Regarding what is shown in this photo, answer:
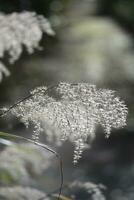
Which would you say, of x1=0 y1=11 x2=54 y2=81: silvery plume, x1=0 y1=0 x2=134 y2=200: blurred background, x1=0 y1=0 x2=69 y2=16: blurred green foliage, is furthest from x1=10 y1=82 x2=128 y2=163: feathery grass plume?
x1=0 y1=0 x2=69 y2=16: blurred green foliage

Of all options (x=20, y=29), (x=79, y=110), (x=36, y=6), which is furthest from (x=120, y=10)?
(x=79, y=110)

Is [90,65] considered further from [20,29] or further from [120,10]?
[20,29]

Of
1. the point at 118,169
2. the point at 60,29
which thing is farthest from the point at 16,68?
the point at 118,169

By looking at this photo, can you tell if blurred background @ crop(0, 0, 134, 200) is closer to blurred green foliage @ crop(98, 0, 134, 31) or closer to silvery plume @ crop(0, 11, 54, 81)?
blurred green foliage @ crop(98, 0, 134, 31)

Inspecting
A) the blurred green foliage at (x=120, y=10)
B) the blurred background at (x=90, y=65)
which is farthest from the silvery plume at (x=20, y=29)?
the blurred green foliage at (x=120, y=10)

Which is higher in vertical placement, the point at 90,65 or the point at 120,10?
the point at 120,10

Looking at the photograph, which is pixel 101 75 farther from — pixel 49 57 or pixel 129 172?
pixel 129 172

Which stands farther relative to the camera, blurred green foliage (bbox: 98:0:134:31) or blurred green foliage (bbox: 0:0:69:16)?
blurred green foliage (bbox: 98:0:134:31)

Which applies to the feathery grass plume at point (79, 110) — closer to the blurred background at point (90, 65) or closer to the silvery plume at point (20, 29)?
the silvery plume at point (20, 29)

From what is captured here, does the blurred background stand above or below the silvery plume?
above
